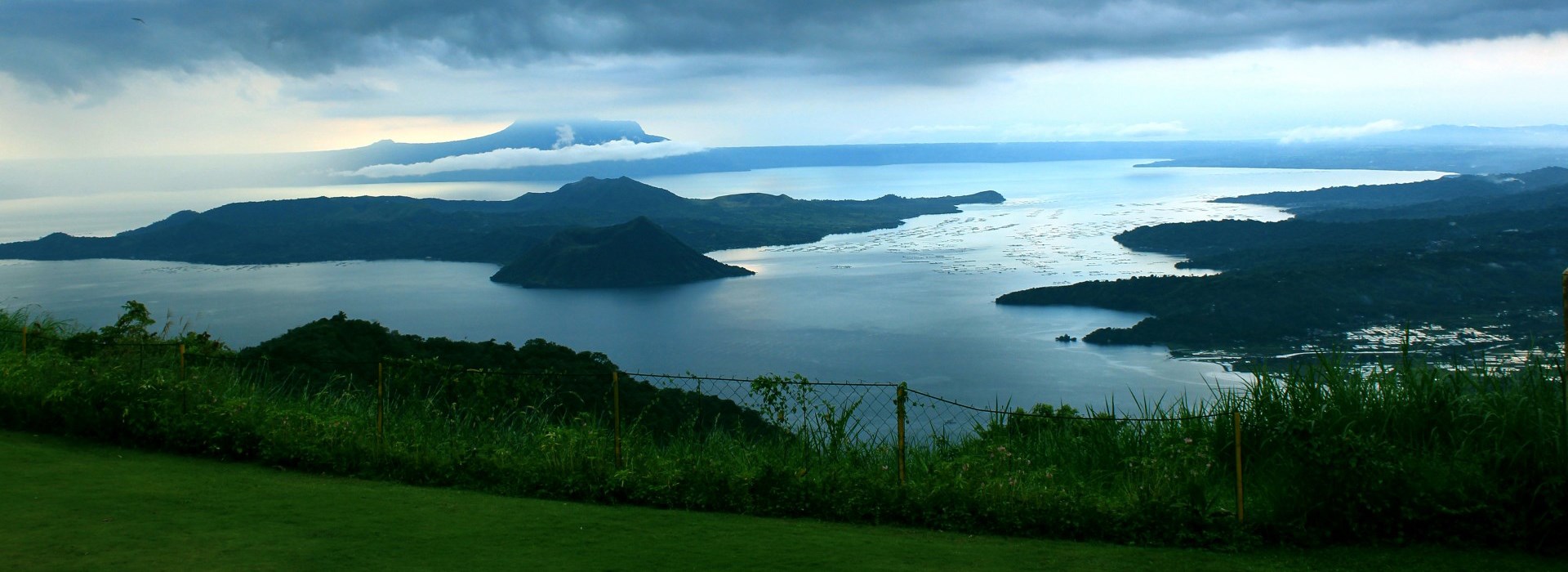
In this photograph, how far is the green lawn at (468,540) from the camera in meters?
5.16

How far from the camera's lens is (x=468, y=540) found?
5535 mm

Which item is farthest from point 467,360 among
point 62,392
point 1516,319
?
point 1516,319

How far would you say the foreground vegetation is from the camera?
5.70 metres

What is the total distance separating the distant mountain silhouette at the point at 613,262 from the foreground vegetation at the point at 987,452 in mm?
90713

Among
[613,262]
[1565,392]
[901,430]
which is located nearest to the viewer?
[1565,392]

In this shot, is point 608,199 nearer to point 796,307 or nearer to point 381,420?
point 796,307

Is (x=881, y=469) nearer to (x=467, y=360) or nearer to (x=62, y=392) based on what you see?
(x=62, y=392)

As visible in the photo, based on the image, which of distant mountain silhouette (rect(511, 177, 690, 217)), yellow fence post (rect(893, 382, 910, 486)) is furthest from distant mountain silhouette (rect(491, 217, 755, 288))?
yellow fence post (rect(893, 382, 910, 486))

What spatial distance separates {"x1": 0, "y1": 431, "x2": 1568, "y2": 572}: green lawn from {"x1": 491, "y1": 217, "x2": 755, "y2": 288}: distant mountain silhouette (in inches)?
3654

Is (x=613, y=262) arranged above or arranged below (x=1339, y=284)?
above

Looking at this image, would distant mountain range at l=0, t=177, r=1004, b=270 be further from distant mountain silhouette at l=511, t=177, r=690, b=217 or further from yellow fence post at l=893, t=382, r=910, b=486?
yellow fence post at l=893, t=382, r=910, b=486

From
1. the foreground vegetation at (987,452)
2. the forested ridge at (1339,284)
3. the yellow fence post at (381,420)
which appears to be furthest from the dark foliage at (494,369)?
the forested ridge at (1339,284)

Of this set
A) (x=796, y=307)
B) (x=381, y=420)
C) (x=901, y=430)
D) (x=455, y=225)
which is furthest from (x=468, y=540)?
(x=455, y=225)

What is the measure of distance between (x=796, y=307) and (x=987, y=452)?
7035cm
